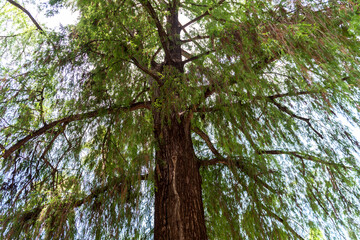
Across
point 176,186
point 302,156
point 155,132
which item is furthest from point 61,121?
point 302,156

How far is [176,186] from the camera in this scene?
208 centimetres

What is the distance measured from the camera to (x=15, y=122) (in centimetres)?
218

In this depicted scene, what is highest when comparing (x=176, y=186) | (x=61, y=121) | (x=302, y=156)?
(x=61, y=121)

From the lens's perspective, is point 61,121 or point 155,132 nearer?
point 61,121

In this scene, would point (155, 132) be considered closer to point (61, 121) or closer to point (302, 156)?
point (61, 121)

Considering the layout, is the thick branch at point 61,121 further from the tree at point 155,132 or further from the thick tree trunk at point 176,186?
the thick tree trunk at point 176,186

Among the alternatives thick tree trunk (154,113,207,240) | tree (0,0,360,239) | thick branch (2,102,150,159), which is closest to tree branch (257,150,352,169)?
tree (0,0,360,239)

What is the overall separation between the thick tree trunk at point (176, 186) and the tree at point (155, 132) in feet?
0.03

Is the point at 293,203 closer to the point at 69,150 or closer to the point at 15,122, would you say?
the point at 69,150

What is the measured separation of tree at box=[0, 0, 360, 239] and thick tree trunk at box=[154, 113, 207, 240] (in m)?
0.01

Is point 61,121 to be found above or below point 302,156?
above

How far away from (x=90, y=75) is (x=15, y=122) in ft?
2.51

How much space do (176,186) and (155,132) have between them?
69cm

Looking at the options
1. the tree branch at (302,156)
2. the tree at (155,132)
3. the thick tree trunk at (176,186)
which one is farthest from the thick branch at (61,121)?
the tree branch at (302,156)
